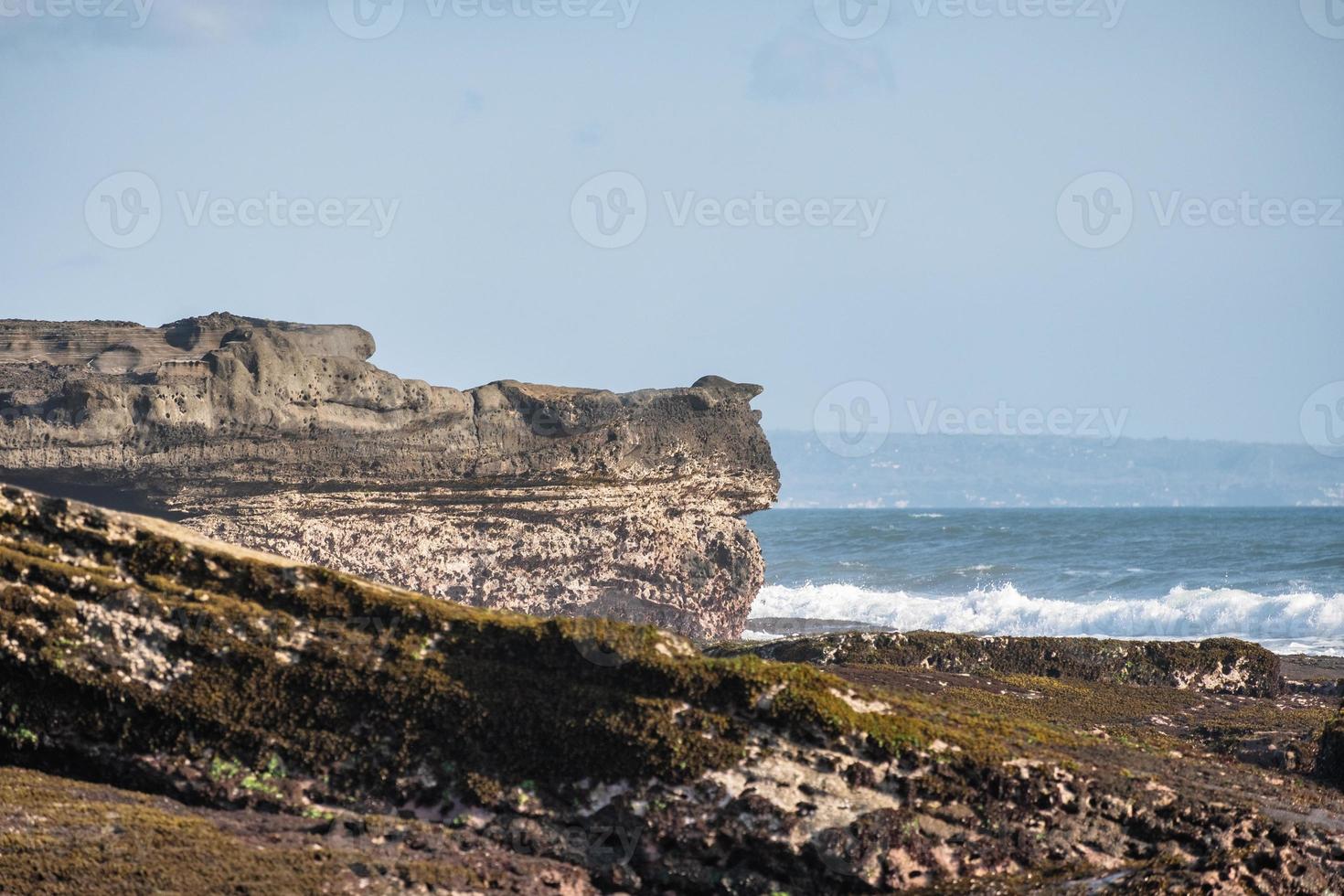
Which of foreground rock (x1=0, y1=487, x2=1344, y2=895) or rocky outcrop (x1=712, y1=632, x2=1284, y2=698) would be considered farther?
rocky outcrop (x1=712, y1=632, x2=1284, y2=698)

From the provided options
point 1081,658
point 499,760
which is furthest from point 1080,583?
point 499,760

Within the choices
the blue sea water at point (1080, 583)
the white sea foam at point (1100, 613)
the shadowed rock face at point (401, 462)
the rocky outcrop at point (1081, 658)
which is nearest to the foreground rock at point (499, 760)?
the rocky outcrop at point (1081, 658)

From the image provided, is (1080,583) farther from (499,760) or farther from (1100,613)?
(499,760)

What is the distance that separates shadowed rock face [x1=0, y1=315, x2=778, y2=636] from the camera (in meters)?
20.2

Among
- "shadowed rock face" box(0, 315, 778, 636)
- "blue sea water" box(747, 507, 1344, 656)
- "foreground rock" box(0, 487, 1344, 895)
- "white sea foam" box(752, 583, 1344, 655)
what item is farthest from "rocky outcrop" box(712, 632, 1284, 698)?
"white sea foam" box(752, 583, 1344, 655)

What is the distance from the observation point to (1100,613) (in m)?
46.2

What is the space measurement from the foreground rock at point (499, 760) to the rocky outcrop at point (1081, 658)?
6093mm

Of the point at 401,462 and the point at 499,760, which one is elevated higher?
the point at 401,462

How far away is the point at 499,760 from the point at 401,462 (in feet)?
46.5

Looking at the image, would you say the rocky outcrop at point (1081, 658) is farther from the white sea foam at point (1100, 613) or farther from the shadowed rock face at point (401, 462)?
the white sea foam at point (1100, 613)

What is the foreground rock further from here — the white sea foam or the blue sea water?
the white sea foam

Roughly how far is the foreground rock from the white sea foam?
99.0ft

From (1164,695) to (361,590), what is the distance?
28.1 ft


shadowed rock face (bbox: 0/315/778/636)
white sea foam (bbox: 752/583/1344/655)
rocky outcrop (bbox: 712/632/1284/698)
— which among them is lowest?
white sea foam (bbox: 752/583/1344/655)
